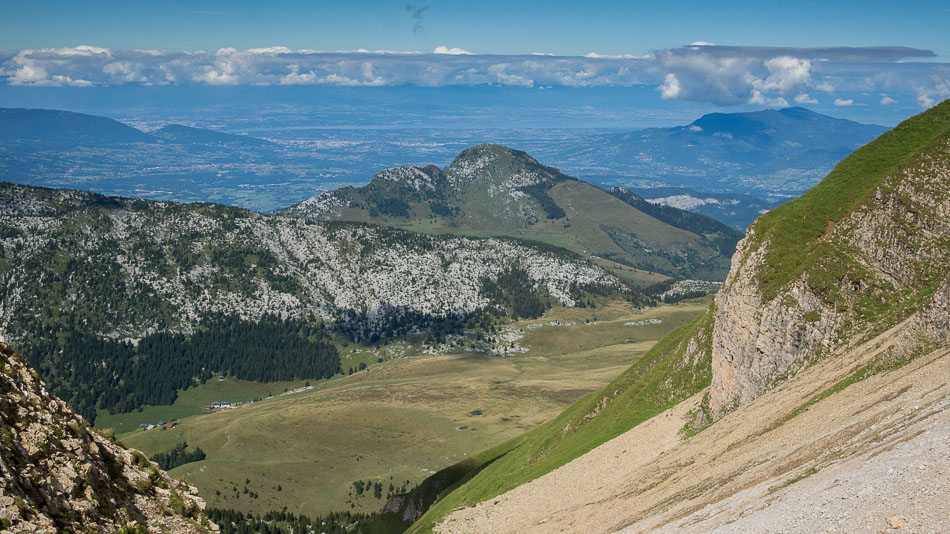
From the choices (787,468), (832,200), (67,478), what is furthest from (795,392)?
(67,478)

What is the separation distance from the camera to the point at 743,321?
68.8m

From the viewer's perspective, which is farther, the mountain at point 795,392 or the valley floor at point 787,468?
the mountain at point 795,392

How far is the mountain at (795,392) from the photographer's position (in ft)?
117

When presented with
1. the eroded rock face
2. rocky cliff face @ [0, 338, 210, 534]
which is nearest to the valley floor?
the eroded rock face

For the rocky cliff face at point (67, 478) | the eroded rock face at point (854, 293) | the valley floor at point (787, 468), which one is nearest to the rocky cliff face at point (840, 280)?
the eroded rock face at point (854, 293)

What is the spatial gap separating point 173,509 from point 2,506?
409 inches

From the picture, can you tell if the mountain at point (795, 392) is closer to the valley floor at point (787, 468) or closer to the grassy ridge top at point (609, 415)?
the valley floor at point (787, 468)

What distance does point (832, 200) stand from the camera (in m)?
75.1

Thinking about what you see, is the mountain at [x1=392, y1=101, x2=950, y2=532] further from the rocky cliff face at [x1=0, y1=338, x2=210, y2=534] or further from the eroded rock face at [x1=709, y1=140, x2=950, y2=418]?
the rocky cliff face at [x1=0, y1=338, x2=210, y2=534]

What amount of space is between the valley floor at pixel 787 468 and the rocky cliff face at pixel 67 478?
26.4 m

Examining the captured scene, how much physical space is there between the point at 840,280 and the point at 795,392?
1436 cm

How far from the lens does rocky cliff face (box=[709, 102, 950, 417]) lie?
6104cm

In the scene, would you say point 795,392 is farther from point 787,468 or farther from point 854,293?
point 787,468

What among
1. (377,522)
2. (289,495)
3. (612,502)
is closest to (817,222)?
(612,502)
